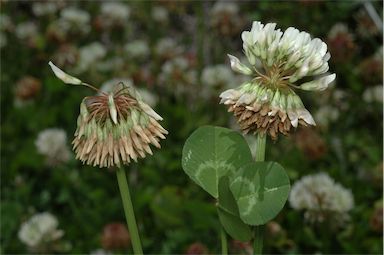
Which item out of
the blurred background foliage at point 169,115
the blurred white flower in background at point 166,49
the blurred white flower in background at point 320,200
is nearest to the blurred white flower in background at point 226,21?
the blurred background foliage at point 169,115

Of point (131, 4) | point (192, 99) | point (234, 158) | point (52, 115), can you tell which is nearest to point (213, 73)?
point (192, 99)

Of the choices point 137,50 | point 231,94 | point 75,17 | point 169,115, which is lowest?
point 231,94

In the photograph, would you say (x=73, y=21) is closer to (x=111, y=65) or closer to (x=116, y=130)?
(x=111, y=65)

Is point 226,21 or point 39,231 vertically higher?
point 226,21

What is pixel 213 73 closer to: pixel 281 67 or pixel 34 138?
pixel 34 138

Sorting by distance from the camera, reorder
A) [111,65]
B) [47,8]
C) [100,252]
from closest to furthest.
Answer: [100,252] → [111,65] → [47,8]

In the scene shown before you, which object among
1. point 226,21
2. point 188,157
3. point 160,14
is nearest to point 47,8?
point 160,14

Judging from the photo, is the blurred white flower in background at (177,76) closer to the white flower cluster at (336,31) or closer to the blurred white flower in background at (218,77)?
the blurred white flower in background at (218,77)
